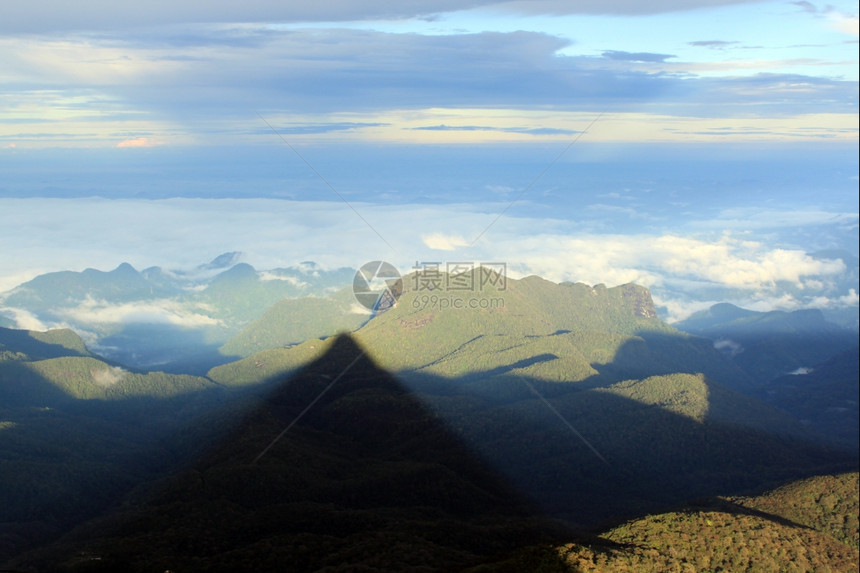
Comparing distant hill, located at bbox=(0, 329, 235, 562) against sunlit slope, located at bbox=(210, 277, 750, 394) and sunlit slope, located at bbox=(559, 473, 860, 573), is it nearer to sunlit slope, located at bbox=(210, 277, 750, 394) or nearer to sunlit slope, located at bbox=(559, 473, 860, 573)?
sunlit slope, located at bbox=(210, 277, 750, 394)

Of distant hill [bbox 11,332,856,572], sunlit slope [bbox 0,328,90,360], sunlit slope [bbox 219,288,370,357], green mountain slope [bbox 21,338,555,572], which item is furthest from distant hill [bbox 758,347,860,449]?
sunlit slope [bbox 0,328,90,360]

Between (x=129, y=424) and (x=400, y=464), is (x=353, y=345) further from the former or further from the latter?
A: (x=400, y=464)

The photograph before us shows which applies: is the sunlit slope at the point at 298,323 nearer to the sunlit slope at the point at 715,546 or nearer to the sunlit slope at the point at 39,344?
the sunlit slope at the point at 39,344

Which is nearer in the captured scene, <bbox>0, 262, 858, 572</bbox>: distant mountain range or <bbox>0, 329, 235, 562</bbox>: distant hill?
<bbox>0, 262, 858, 572</bbox>: distant mountain range

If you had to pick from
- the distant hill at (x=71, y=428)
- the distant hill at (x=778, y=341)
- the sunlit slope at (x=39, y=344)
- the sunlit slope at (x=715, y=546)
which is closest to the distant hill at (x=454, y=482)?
the sunlit slope at (x=715, y=546)

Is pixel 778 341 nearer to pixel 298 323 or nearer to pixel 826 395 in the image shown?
pixel 826 395

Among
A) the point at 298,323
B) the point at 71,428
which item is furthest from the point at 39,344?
the point at 298,323

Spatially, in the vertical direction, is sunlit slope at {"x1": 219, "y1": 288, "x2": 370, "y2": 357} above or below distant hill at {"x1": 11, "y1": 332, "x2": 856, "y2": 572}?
below

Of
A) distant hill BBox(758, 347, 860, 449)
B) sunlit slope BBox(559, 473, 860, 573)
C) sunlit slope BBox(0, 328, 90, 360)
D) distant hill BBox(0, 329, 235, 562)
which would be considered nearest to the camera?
sunlit slope BBox(559, 473, 860, 573)

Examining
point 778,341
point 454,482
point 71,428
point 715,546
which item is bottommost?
point 778,341
